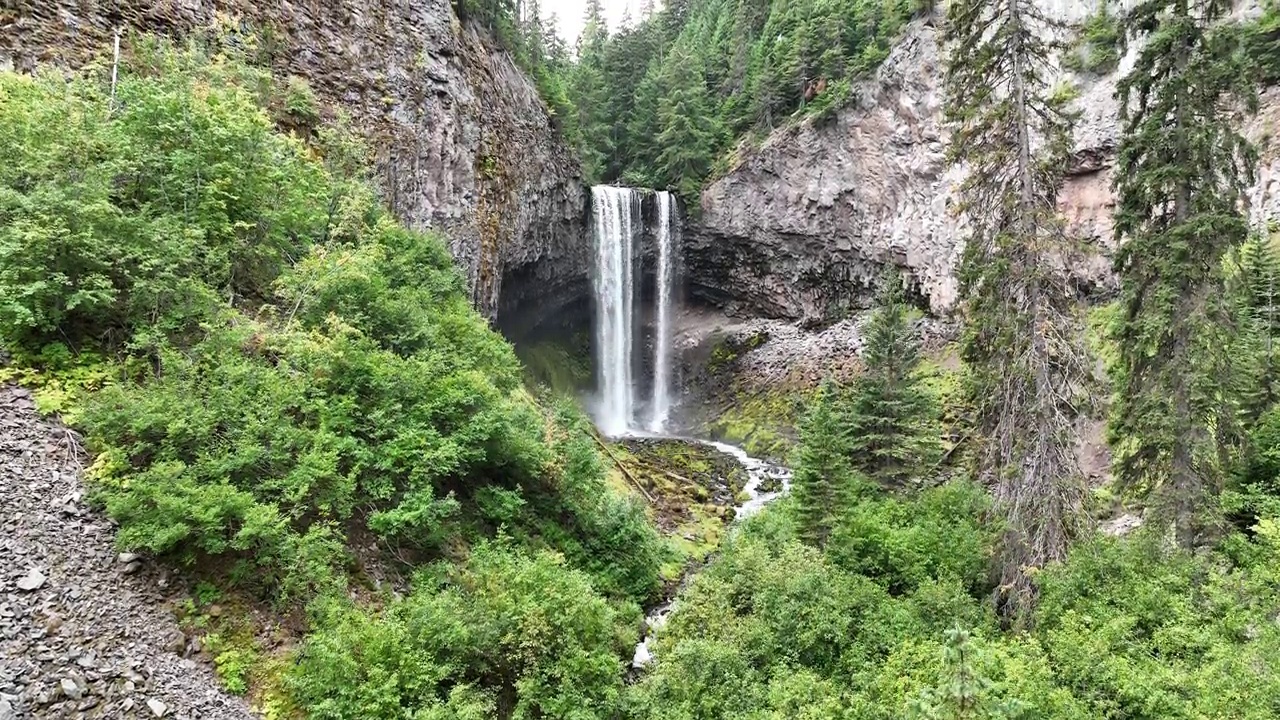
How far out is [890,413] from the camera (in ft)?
52.3

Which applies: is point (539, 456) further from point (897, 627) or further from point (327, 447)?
point (897, 627)

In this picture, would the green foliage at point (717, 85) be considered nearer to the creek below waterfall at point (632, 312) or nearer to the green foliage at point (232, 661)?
the creek below waterfall at point (632, 312)

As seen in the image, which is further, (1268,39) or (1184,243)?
(1268,39)

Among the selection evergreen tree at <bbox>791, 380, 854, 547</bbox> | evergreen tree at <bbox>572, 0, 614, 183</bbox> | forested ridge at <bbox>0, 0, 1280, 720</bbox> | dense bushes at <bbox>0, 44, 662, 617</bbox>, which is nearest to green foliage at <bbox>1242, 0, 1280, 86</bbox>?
forested ridge at <bbox>0, 0, 1280, 720</bbox>

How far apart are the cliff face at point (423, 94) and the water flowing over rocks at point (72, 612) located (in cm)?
970

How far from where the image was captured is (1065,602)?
315 inches

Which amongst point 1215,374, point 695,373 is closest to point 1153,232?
point 1215,374

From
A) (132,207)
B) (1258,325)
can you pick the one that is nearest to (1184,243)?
(1258,325)

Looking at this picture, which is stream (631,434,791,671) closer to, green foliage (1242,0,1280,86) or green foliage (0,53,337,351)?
green foliage (0,53,337,351)

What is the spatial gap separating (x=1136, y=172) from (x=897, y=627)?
26.7 feet

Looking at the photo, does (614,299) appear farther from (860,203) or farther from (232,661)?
(232,661)

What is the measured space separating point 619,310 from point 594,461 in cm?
2533

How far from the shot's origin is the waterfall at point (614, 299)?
37.3 meters

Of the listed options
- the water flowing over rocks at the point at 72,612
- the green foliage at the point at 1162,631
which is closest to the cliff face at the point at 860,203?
the green foliage at the point at 1162,631
